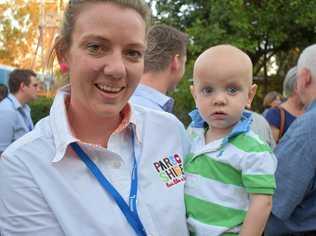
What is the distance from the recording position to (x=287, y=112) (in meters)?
5.62

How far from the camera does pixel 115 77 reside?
6.14 ft

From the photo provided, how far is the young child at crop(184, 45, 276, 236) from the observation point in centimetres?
221

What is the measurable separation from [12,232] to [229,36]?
39.5ft

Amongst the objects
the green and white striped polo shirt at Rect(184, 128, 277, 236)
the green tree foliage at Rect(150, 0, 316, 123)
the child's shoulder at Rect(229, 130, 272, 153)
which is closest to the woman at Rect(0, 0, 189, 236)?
the green and white striped polo shirt at Rect(184, 128, 277, 236)

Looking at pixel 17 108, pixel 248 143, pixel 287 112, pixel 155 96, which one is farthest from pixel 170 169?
pixel 17 108

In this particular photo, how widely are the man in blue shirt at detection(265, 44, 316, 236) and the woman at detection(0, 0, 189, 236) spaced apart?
40.0 inches

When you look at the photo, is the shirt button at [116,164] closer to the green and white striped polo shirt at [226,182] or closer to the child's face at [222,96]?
the green and white striped polo shirt at [226,182]

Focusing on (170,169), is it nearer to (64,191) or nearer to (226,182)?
(226,182)

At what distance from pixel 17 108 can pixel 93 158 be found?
17.5 feet

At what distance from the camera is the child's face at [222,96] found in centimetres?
235

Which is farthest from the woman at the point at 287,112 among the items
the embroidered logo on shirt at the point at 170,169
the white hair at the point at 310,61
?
the embroidered logo on shirt at the point at 170,169

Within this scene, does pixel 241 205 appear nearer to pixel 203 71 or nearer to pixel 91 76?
pixel 203 71

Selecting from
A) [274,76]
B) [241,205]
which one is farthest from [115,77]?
[274,76]

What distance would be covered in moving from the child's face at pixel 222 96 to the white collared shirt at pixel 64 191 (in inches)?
20.3
